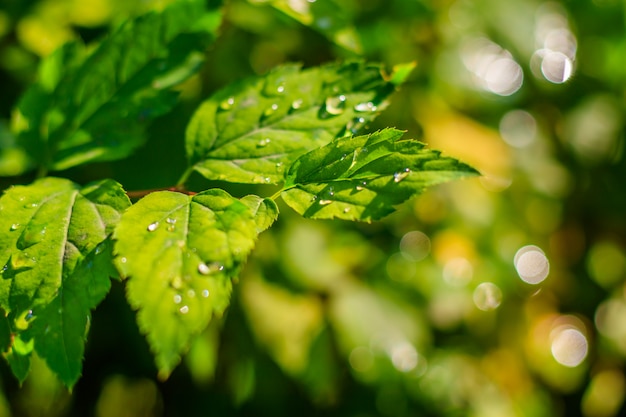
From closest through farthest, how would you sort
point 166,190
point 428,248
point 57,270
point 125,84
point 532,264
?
point 57,270, point 166,190, point 125,84, point 428,248, point 532,264

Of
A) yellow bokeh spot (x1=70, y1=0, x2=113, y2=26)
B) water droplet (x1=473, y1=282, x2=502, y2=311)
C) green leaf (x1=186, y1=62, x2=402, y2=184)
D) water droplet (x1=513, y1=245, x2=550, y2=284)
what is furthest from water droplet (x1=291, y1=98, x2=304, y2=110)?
water droplet (x1=513, y1=245, x2=550, y2=284)

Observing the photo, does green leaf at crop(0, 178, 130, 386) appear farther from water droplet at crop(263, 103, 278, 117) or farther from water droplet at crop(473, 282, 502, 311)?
water droplet at crop(473, 282, 502, 311)

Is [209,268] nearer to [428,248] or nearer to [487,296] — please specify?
[428,248]

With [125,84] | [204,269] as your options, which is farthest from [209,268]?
[125,84]

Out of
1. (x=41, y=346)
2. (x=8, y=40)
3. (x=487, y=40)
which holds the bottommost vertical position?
(x=487, y=40)

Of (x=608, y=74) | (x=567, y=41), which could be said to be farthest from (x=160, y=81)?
(x=608, y=74)

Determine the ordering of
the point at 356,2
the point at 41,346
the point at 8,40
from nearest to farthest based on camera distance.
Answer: the point at 41,346
the point at 8,40
the point at 356,2

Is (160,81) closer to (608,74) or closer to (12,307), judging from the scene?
(12,307)

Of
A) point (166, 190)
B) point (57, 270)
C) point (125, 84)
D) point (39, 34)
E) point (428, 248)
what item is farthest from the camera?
point (428, 248)
